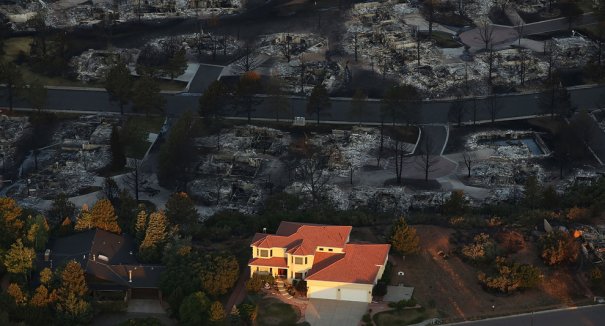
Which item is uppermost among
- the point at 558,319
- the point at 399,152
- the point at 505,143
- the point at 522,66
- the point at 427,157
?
the point at 522,66

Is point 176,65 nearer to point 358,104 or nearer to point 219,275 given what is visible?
point 358,104

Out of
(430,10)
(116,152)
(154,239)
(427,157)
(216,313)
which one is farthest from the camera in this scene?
(430,10)

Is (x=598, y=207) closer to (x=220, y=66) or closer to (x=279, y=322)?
(x=279, y=322)

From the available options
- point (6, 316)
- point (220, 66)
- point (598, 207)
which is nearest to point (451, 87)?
point (220, 66)

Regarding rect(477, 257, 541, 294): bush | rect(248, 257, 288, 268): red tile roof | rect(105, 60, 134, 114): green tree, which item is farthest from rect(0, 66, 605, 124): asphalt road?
rect(477, 257, 541, 294): bush

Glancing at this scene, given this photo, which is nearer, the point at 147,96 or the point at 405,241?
the point at 405,241

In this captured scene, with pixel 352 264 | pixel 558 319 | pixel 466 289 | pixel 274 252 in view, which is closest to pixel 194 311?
pixel 274 252

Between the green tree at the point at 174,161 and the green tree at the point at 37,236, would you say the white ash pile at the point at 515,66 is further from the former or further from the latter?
the green tree at the point at 37,236
